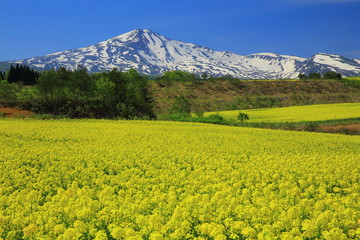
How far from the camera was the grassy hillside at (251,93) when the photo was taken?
3514 inches

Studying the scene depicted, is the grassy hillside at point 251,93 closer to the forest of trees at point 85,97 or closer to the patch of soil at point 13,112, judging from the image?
the forest of trees at point 85,97

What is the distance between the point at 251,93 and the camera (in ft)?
375

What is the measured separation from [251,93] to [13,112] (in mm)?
84633

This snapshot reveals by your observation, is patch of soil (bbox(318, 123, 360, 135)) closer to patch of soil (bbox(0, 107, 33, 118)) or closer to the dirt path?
the dirt path

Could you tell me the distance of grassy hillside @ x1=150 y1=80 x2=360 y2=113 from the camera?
8925 cm

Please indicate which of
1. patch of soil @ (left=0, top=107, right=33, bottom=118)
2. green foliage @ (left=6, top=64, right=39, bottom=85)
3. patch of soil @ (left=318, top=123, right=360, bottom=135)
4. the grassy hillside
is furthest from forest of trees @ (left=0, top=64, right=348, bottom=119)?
green foliage @ (left=6, top=64, right=39, bottom=85)

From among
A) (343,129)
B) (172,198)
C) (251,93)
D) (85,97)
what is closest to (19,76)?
(85,97)

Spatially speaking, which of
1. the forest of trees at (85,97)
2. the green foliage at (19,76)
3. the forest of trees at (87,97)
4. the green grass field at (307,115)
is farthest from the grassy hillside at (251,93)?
the green foliage at (19,76)

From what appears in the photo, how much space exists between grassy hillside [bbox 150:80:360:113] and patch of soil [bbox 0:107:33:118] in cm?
4469

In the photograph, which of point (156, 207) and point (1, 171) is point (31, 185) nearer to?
point (1, 171)

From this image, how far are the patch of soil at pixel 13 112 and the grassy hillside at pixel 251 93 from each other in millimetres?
44691

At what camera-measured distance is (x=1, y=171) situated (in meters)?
11.5

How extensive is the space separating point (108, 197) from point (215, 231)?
11.2 ft

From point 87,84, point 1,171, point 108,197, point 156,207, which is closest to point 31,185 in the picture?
point 1,171
